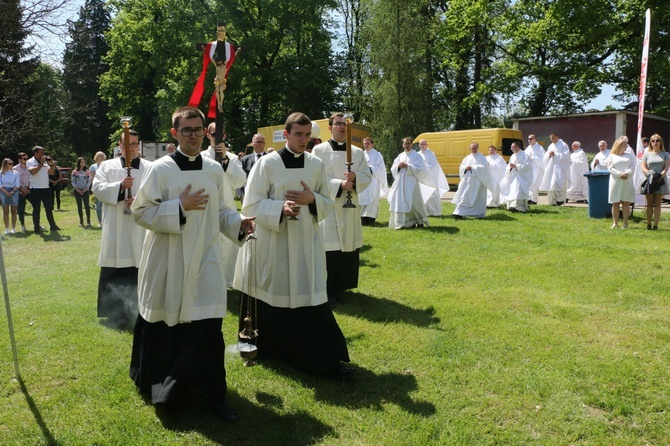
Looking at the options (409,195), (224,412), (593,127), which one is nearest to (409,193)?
(409,195)

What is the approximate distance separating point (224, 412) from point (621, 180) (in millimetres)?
11319

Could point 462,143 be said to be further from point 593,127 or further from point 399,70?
point 399,70

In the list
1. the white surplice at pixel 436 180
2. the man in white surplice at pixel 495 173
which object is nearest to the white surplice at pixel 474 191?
the white surplice at pixel 436 180

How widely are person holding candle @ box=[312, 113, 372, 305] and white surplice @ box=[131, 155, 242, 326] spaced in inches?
112

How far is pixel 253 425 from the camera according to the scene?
4.12 metres

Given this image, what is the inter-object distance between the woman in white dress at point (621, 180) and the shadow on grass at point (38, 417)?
39.3 ft

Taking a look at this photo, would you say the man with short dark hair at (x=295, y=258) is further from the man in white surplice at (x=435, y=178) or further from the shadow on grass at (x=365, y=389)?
the man in white surplice at (x=435, y=178)

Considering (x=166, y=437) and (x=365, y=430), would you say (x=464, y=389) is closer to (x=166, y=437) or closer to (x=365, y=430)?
(x=365, y=430)

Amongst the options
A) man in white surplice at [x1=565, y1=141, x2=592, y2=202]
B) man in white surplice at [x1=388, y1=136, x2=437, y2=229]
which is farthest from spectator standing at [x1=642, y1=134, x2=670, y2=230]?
man in white surplice at [x1=565, y1=141, x2=592, y2=202]

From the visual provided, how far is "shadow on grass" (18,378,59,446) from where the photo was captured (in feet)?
12.9

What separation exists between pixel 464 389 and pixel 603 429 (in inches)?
41.6

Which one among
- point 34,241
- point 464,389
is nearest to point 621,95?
point 34,241

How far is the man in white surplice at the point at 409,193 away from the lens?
44.3ft

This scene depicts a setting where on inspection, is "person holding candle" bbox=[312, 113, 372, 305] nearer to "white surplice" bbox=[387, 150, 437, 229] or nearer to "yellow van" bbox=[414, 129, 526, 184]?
"white surplice" bbox=[387, 150, 437, 229]
